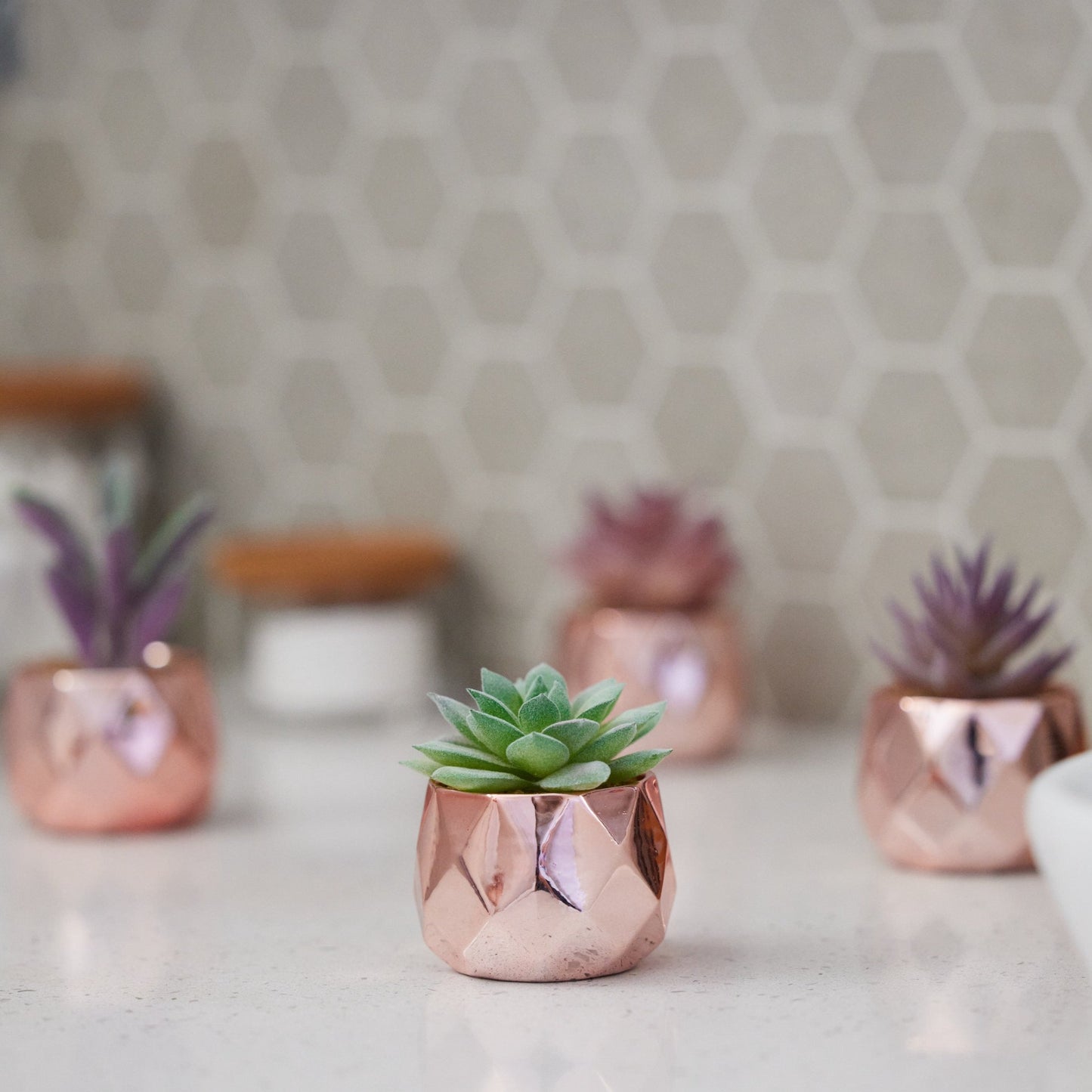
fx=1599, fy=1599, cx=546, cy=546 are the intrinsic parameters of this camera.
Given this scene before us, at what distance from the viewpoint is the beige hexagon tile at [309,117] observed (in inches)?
61.2

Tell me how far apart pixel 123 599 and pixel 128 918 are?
26 centimetres

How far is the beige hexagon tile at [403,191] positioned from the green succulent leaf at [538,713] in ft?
2.96

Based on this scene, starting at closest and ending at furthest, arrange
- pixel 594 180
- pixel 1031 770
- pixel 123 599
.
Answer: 1. pixel 1031 770
2. pixel 123 599
3. pixel 594 180

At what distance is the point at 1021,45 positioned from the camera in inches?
46.5

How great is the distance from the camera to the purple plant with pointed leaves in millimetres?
1021

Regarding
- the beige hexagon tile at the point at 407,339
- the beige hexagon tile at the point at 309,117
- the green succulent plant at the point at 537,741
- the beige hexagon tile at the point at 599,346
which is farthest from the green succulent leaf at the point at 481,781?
the beige hexagon tile at the point at 309,117

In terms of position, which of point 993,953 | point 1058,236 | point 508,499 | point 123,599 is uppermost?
point 1058,236

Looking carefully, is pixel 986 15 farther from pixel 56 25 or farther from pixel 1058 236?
pixel 56 25

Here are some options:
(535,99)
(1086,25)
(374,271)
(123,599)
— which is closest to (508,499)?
(374,271)

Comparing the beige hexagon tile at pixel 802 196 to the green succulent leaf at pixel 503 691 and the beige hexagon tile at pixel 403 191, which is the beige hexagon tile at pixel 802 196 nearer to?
the beige hexagon tile at pixel 403 191

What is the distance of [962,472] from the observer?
49.4 inches

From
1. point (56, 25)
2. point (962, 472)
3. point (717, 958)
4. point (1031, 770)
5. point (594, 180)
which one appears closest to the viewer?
point (717, 958)

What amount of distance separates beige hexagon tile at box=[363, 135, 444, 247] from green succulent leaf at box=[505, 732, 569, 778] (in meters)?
0.91

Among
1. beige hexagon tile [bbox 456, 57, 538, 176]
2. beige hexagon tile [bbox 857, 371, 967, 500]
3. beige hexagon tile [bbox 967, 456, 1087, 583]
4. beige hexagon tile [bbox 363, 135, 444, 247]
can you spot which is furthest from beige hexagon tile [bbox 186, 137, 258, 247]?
beige hexagon tile [bbox 967, 456, 1087, 583]
